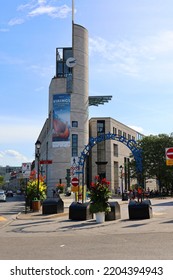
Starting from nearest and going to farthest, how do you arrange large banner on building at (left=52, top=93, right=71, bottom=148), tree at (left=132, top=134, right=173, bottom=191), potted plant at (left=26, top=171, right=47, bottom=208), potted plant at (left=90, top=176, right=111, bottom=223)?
potted plant at (left=90, top=176, right=111, bottom=223) < potted plant at (left=26, top=171, right=47, bottom=208) < tree at (left=132, top=134, right=173, bottom=191) < large banner on building at (left=52, top=93, right=71, bottom=148)

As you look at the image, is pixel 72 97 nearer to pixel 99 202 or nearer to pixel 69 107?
pixel 69 107

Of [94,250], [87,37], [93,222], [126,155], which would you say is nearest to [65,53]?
[87,37]

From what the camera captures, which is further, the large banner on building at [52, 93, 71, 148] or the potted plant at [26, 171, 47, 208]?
the large banner on building at [52, 93, 71, 148]

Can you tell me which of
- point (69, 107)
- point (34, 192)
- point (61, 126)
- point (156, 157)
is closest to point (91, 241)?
point (34, 192)

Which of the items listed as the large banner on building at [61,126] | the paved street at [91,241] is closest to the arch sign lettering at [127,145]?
the paved street at [91,241]

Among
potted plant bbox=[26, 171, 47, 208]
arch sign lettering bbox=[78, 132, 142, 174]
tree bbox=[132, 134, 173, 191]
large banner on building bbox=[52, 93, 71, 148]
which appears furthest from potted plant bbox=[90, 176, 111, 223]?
large banner on building bbox=[52, 93, 71, 148]

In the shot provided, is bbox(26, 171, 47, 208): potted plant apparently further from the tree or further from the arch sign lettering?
the tree

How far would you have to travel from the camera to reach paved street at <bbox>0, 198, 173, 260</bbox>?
32.4 feet

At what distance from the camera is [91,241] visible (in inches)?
500

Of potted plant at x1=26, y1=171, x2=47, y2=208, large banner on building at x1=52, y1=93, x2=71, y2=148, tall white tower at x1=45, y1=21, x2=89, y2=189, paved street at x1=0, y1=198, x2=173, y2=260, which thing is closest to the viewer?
paved street at x1=0, y1=198, x2=173, y2=260

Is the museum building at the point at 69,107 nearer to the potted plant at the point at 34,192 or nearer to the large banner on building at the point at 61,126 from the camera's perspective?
the large banner on building at the point at 61,126

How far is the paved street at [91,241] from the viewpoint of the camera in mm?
9875
